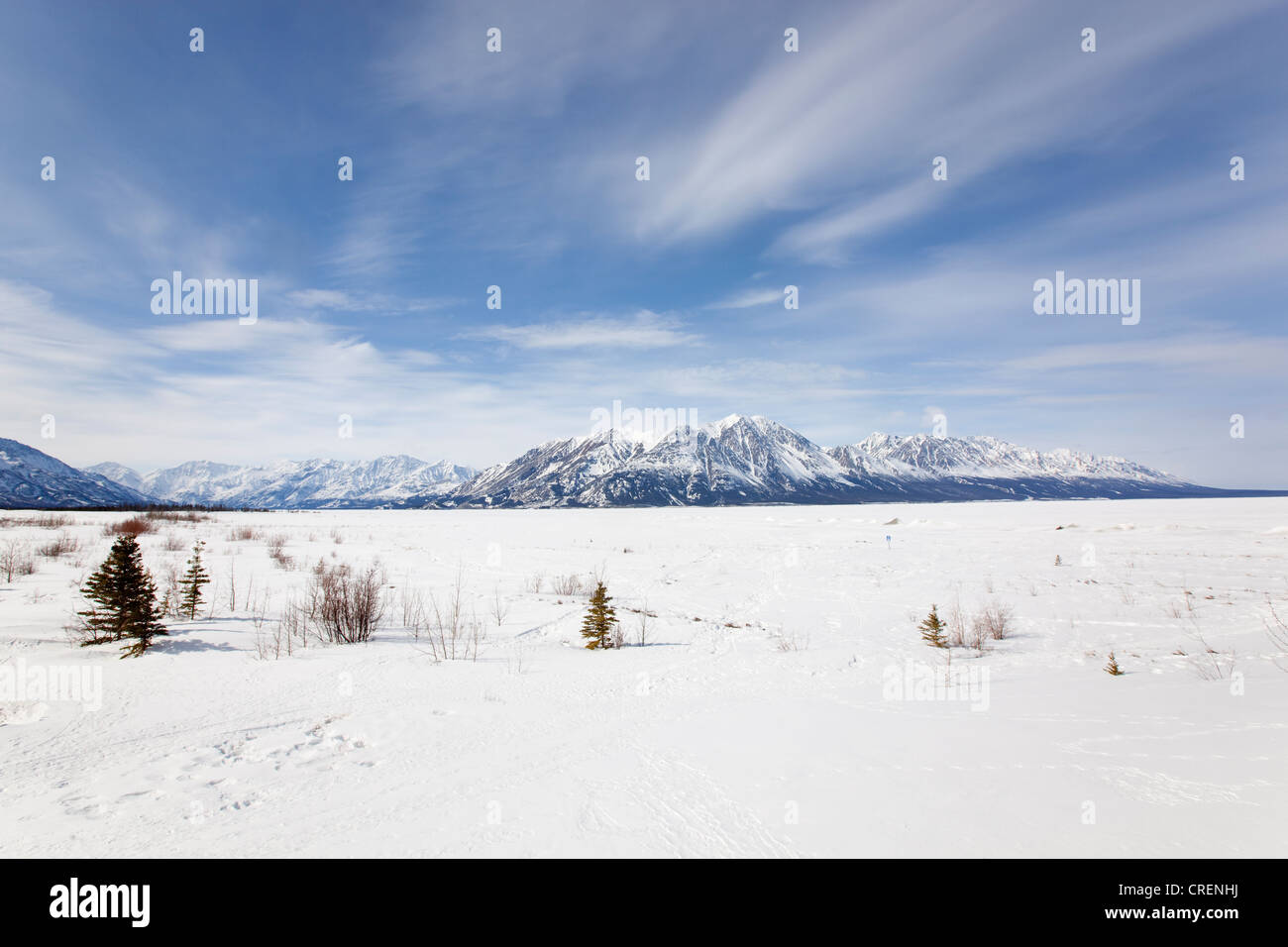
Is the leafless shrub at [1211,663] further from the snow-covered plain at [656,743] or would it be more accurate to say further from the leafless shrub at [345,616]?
the leafless shrub at [345,616]

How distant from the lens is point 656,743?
5.34m

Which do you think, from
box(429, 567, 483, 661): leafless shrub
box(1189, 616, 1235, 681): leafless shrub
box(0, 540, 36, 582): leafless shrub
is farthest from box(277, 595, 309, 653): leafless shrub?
box(1189, 616, 1235, 681): leafless shrub

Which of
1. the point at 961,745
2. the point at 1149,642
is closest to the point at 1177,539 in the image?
the point at 1149,642

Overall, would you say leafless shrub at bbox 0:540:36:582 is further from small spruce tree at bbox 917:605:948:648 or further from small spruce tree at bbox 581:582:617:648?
small spruce tree at bbox 917:605:948:648

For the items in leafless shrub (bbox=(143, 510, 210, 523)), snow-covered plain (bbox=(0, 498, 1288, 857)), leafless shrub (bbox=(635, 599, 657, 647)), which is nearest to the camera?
snow-covered plain (bbox=(0, 498, 1288, 857))

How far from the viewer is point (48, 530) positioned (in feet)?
103

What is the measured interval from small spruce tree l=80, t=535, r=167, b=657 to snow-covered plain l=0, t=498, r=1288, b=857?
1.12 ft

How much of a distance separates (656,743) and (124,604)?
8.56 metres

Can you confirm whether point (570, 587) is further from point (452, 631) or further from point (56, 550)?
point (56, 550)

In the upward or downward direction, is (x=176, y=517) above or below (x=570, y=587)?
above

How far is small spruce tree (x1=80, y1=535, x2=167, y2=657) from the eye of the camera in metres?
7.96

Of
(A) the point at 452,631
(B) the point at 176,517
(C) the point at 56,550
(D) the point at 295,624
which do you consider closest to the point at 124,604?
(D) the point at 295,624
